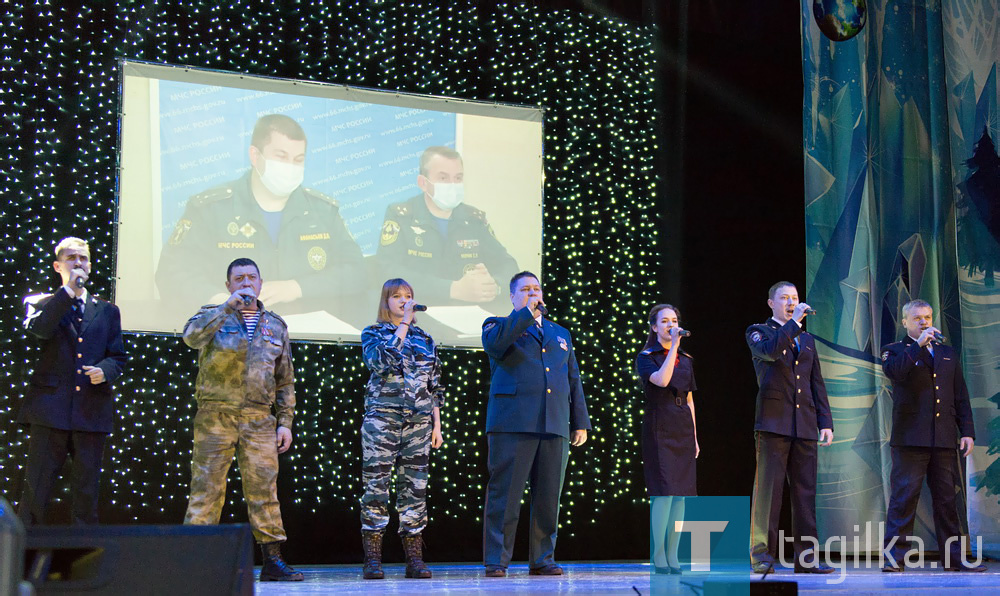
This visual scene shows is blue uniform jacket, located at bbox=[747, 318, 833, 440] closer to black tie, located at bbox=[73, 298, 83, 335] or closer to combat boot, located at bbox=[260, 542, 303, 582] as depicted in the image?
combat boot, located at bbox=[260, 542, 303, 582]

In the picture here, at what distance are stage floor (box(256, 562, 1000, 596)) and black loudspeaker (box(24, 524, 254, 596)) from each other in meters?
2.01

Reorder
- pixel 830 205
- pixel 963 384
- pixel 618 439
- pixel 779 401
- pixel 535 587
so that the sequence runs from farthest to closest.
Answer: pixel 830 205, pixel 618 439, pixel 963 384, pixel 779 401, pixel 535 587

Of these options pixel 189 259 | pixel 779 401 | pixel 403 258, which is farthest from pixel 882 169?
pixel 189 259

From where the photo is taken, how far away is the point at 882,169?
639 centimetres

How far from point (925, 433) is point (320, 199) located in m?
3.52

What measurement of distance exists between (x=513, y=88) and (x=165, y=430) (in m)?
2.85

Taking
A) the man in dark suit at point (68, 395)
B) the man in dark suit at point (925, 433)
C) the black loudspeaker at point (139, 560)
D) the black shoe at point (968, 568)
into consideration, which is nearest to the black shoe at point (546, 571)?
the man in dark suit at point (925, 433)

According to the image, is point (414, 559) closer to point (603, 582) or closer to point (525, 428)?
point (525, 428)

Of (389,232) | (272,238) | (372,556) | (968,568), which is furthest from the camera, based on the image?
(389,232)

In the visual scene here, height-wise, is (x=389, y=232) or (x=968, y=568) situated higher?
(x=389, y=232)

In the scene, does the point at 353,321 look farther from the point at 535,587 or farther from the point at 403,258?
the point at 535,587

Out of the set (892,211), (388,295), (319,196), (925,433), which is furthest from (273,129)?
(892,211)

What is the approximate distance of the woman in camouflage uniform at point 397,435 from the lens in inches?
173

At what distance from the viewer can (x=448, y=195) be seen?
5652 millimetres
